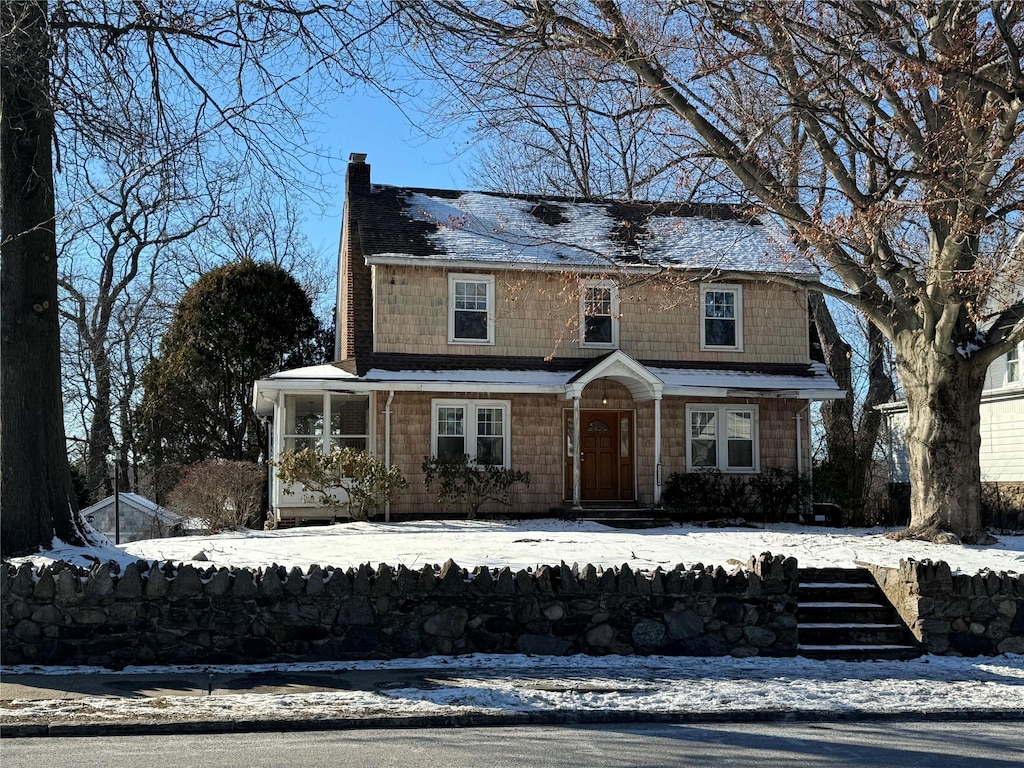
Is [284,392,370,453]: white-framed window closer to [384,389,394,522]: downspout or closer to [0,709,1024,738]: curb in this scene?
[384,389,394,522]: downspout

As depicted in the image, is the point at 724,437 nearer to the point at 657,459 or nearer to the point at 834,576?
the point at 657,459

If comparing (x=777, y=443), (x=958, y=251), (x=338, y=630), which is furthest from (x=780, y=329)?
(x=338, y=630)

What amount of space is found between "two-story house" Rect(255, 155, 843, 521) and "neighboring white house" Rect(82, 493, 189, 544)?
10.7 ft

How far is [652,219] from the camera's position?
24031mm

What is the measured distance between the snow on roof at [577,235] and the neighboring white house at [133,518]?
7.84 metres

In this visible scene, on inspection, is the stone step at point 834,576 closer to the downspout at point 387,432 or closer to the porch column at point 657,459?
the porch column at point 657,459

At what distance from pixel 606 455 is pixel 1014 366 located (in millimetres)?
10528

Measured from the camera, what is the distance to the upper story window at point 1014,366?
79.8 ft

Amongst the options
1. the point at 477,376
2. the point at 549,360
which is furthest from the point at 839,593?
the point at 477,376

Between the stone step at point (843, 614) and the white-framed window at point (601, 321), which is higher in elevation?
the white-framed window at point (601, 321)

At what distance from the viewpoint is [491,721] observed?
7.29m

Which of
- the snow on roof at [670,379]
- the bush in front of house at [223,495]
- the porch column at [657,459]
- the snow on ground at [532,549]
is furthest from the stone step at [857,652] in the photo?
the bush in front of house at [223,495]

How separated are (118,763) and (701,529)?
13518 mm

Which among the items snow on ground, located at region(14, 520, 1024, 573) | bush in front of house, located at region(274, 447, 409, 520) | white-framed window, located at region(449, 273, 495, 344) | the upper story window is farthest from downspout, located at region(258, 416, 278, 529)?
the upper story window
